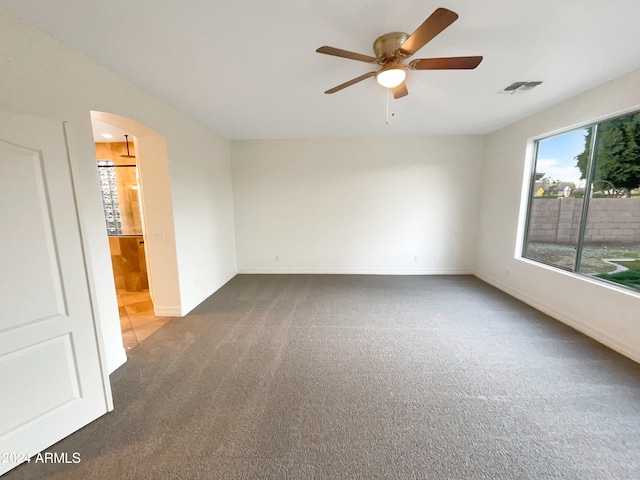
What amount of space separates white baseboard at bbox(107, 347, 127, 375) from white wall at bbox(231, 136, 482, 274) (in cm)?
296

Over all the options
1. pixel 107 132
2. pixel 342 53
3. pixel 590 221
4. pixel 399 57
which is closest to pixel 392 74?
pixel 399 57

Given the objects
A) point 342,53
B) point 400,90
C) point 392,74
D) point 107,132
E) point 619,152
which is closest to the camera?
point 342,53

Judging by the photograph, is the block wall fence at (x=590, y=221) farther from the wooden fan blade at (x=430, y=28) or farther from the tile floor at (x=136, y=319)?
the tile floor at (x=136, y=319)

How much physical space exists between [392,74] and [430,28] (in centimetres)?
52

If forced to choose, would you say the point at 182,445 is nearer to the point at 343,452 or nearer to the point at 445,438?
the point at 343,452

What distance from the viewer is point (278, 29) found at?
66.2 inches

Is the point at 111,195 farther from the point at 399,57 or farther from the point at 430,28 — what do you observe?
the point at 430,28

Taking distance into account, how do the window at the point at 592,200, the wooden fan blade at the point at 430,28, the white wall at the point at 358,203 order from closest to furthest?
the wooden fan blade at the point at 430,28
the window at the point at 592,200
the white wall at the point at 358,203

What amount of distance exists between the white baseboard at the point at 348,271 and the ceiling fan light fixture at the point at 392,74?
364cm

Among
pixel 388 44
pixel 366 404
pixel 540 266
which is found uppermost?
pixel 388 44

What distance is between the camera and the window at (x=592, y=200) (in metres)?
2.45

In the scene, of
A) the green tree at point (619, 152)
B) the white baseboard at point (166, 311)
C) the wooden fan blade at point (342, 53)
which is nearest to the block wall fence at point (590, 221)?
the green tree at point (619, 152)

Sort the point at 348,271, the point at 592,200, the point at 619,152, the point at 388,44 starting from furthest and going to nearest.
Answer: the point at 348,271 < the point at 592,200 < the point at 619,152 < the point at 388,44

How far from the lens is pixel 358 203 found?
16.1ft
